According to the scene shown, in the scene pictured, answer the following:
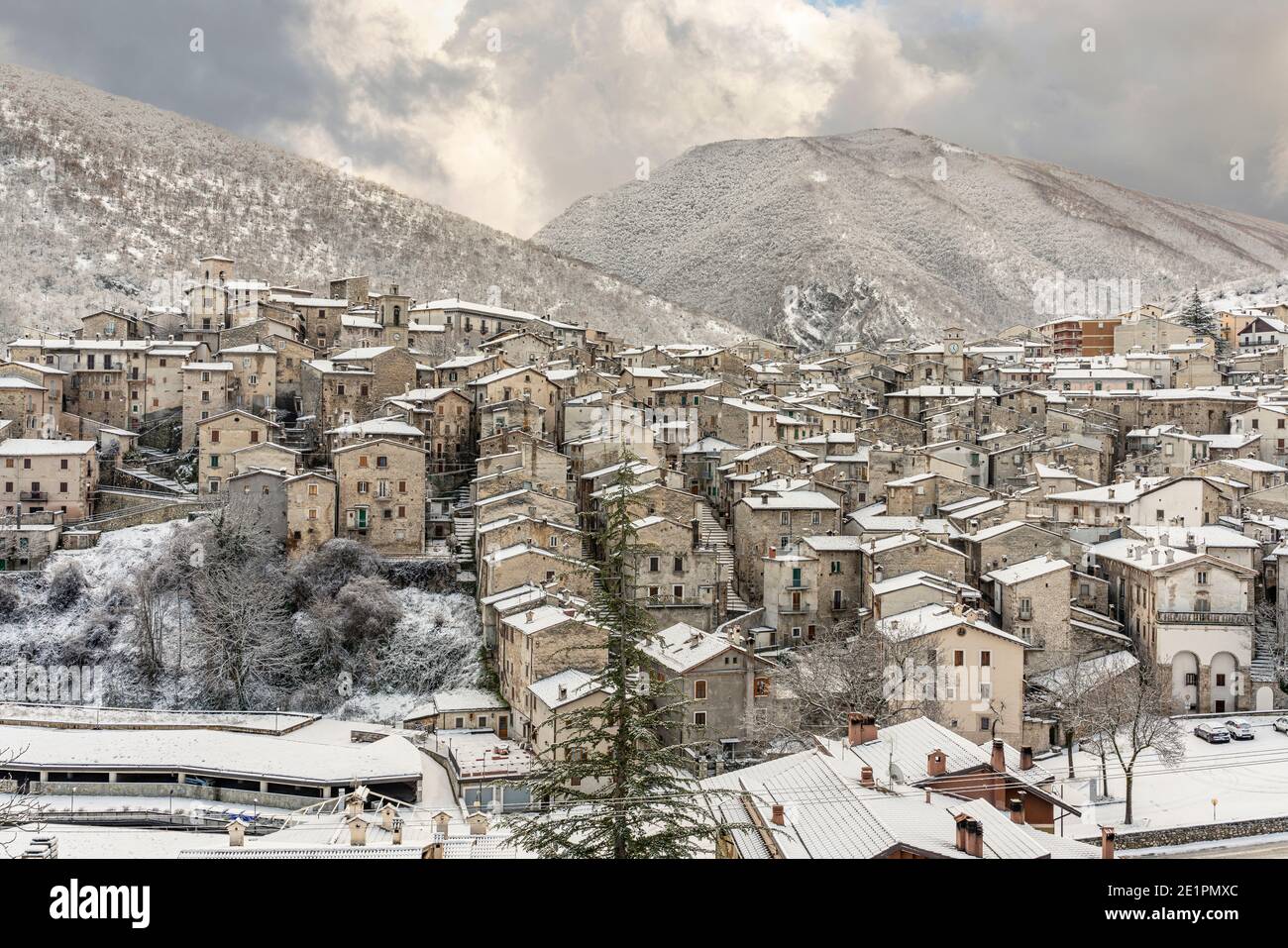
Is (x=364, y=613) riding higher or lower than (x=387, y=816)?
higher

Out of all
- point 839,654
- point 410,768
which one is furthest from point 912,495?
point 410,768

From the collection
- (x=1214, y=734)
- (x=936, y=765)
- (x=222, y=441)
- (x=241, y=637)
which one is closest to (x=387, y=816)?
(x=936, y=765)

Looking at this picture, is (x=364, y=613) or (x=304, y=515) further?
(x=304, y=515)

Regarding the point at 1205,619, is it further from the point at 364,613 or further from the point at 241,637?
the point at 241,637

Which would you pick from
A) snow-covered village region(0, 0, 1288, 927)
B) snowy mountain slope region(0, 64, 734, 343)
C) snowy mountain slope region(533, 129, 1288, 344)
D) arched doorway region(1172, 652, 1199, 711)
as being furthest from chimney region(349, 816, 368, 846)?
snowy mountain slope region(533, 129, 1288, 344)

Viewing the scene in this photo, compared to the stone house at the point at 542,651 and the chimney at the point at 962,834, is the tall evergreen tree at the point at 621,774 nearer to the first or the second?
the chimney at the point at 962,834

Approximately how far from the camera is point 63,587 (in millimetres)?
39781

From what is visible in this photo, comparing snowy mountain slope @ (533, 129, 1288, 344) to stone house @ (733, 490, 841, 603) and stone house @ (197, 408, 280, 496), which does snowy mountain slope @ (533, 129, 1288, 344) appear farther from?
stone house @ (197, 408, 280, 496)

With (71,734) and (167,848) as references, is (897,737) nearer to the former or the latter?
(167,848)

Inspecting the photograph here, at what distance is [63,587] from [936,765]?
31527mm

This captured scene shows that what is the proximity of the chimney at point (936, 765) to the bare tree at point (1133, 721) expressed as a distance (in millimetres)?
9630

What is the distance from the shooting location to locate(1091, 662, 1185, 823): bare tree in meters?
28.8

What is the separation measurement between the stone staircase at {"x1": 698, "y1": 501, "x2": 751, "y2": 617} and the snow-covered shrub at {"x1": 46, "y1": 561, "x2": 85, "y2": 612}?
20.6 m
